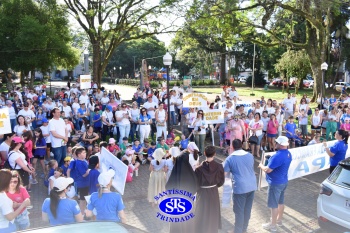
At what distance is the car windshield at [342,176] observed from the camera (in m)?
5.69

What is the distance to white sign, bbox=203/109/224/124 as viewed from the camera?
1228 centimetres

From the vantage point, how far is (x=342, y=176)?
19.1 ft

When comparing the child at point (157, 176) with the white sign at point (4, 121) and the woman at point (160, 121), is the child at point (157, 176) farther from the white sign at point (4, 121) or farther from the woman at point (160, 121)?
the woman at point (160, 121)

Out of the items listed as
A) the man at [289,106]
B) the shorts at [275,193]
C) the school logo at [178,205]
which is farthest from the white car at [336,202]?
the man at [289,106]

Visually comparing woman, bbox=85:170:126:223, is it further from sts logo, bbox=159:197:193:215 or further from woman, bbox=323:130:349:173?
woman, bbox=323:130:349:173

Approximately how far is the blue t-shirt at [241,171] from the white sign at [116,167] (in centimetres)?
178

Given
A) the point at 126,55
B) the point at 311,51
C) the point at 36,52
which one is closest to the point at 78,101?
the point at 36,52

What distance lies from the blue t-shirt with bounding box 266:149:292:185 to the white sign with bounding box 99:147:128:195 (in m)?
2.63

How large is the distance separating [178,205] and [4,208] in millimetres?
2559

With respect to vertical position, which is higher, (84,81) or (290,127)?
(84,81)

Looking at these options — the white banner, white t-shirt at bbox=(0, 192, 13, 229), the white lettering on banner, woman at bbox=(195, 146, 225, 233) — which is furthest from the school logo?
the white banner

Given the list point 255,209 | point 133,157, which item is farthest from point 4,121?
point 255,209

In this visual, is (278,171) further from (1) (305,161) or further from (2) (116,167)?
(2) (116,167)

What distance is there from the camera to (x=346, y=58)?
40.0 m
